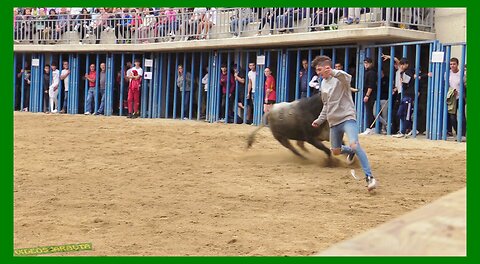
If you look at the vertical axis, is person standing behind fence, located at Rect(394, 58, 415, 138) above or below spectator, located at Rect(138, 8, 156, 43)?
below

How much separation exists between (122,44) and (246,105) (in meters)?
6.15

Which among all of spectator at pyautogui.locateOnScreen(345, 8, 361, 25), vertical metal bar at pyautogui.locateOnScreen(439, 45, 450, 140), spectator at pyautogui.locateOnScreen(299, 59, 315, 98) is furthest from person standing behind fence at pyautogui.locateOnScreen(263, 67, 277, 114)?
vertical metal bar at pyautogui.locateOnScreen(439, 45, 450, 140)

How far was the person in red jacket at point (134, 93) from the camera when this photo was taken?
23859 millimetres

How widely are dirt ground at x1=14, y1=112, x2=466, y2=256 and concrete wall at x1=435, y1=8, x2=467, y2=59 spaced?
9.30 ft

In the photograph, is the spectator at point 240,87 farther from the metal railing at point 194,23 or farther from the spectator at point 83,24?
the spectator at point 83,24

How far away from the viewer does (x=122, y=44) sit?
24750 millimetres

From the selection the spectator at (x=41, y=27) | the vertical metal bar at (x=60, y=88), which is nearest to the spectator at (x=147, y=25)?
the vertical metal bar at (x=60, y=88)

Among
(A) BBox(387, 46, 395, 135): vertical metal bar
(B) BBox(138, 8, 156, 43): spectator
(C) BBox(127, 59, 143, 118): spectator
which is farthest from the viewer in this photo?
(B) BBox(138, 8, 156, 43): spectator

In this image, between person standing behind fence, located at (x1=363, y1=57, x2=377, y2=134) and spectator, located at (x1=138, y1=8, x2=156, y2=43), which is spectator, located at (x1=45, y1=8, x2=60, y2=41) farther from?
person standing behind fence, located at (x1=363, y1=57, x2=377, y2=134)

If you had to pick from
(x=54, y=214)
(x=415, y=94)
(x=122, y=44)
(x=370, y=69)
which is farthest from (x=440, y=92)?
(x=122, y=44)

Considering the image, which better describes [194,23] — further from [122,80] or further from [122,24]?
[122,80]

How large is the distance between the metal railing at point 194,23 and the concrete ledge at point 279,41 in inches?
11.0

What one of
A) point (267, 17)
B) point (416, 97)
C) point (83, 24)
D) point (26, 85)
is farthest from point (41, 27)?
point (416, 97)

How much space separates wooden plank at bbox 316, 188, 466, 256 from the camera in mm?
2646
